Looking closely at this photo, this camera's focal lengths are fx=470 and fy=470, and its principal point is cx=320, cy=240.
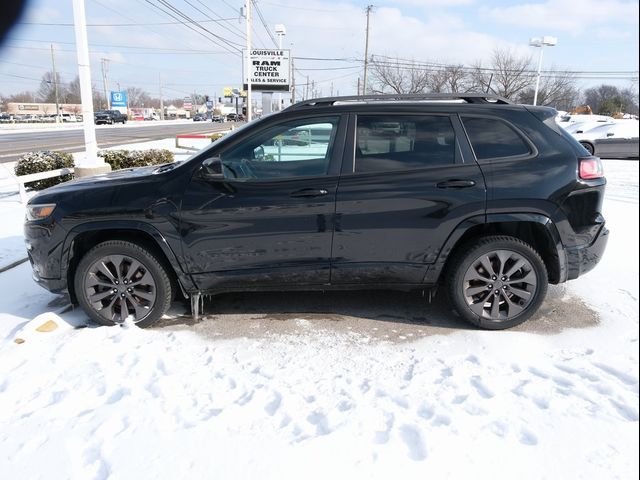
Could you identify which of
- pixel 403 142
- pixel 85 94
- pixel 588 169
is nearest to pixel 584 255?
pixel 588 169

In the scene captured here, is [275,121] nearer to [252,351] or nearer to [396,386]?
[252,351]

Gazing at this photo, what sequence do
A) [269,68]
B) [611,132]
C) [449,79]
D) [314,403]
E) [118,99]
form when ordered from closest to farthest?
1. [314,403]
2. [269,68]
3. [611,132]
4. [449,79]
5. [118,99]

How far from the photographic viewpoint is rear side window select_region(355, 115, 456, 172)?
370cm

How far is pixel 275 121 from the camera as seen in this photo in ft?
12.4

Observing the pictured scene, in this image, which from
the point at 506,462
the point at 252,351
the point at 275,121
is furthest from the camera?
the point at 275,121

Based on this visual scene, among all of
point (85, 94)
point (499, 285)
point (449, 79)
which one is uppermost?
point (449, 79)

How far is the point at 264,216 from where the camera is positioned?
363 centimetres

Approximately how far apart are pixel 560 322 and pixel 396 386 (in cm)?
188

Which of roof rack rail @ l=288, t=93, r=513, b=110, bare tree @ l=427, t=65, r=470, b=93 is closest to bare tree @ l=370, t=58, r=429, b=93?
bare tree @ l=427, t=65, r=470, b=93

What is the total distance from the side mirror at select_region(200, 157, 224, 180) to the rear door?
0.93 meters

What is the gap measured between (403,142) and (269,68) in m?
16.8

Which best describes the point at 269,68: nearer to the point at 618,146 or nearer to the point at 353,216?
the point at 618,146

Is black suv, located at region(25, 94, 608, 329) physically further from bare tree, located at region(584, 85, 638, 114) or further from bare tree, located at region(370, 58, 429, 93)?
bare tree, located at region(584, 85, 638, 114)

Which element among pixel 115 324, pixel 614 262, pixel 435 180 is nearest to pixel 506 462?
A: pixel 435 180
